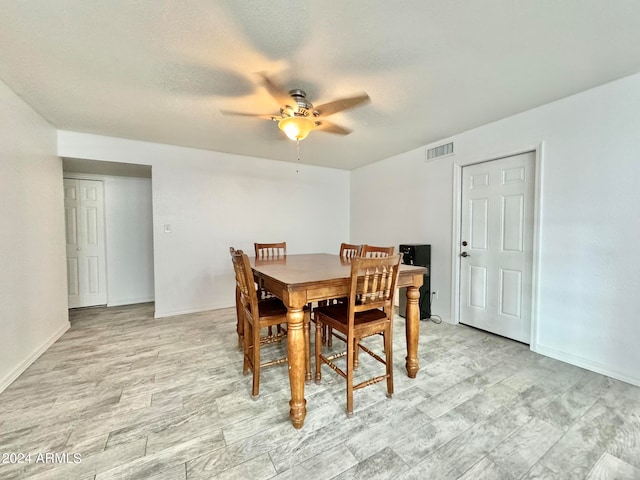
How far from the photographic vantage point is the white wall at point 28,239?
2.08 meters

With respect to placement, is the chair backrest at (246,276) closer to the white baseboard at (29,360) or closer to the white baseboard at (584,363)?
the white baseboard at (29,360)

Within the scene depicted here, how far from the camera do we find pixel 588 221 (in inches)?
87.4

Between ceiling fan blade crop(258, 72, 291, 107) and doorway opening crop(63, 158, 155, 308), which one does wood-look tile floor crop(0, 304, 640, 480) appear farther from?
ceiling fan blade crop(258, 72, 291, 107)

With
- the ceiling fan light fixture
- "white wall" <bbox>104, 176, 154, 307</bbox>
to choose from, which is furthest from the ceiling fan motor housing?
"white wall" <bbox>104, 176, 154, 307</bbox>

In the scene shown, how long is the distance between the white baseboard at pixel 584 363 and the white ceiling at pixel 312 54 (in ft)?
7.45

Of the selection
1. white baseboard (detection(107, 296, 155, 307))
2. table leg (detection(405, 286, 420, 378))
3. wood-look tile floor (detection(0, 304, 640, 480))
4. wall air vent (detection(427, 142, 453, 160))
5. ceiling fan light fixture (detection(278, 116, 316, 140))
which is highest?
wall air vent (detection(427, 142, 453, 160))

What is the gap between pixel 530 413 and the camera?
1691mm

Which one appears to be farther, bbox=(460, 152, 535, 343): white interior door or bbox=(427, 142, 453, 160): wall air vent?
bbox=(427, 142, 453, 160): wall air vent

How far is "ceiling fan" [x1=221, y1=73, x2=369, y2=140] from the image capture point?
2092 mm

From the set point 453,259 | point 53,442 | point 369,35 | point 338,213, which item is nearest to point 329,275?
point 369,35

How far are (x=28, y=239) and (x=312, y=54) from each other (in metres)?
2.93

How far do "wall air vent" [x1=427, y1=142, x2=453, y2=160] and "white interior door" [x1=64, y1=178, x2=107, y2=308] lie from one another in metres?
4.90

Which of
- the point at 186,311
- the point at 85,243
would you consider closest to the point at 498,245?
the point at 186,311

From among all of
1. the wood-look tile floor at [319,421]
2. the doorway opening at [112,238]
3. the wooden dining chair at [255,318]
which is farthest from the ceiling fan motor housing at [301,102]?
the doorway opening at [112,238]
